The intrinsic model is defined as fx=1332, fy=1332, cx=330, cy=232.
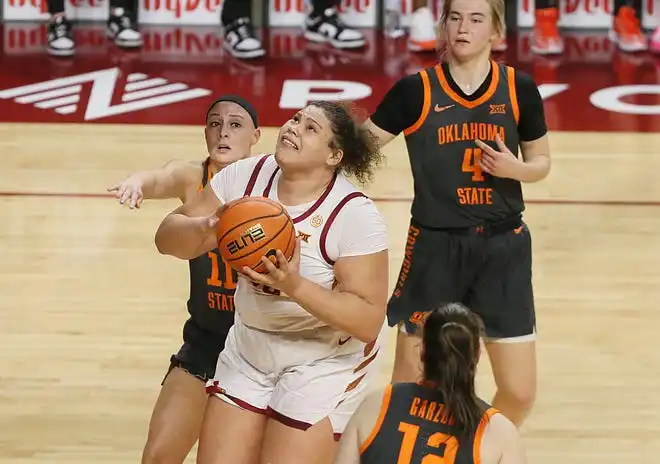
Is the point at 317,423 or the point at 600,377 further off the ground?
the point at 317,423

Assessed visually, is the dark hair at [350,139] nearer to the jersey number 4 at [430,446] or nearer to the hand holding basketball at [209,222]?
the hand holding basketball at [209,222]

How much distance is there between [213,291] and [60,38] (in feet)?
21.0

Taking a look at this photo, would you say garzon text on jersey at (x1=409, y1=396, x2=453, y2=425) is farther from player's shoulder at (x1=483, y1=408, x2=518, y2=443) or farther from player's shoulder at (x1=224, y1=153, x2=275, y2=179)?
player's shoulder at (x1=224, y1=153, x2=275, y2=179)

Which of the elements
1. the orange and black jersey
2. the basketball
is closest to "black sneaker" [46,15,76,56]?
the orange and black jersey

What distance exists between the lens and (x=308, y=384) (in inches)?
161

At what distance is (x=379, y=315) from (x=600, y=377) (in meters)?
2.27

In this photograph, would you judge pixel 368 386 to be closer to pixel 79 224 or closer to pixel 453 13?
pixel 453 13

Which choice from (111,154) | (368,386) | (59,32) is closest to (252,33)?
(59,32)

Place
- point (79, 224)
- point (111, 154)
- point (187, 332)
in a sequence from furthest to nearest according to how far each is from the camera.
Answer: point (111, 154), point (79, 224), point (187, 332)

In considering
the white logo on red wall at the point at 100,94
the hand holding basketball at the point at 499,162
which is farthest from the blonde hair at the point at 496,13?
the white logo on red wall at the point at 100,94

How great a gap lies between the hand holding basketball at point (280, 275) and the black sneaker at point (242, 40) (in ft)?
23.0

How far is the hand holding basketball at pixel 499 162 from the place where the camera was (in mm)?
4801

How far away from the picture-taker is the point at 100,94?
9812 millimetres

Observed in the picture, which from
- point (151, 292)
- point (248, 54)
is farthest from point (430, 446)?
point (248, 54)
